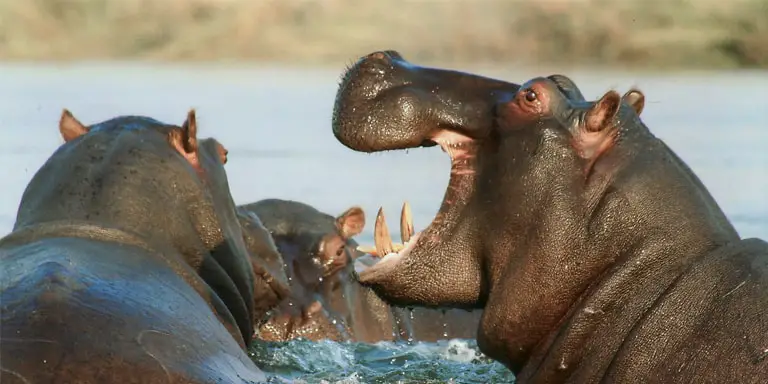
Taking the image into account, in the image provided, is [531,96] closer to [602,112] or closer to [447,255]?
[602,112]

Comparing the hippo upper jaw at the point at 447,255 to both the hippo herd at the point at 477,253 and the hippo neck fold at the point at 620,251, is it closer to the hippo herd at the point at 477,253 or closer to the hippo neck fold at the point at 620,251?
the hippo herd at the point at 477,253

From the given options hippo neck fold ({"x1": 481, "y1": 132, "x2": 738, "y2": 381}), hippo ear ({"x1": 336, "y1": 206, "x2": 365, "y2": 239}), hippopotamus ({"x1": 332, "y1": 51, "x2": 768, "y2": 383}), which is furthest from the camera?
hippo ear ({"x1": 336, "y1": 206, "x2": 365, "y2": 239})

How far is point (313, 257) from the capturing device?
862 centimetres

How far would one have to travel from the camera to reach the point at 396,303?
5.50 m

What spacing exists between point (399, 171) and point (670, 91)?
16.1 m

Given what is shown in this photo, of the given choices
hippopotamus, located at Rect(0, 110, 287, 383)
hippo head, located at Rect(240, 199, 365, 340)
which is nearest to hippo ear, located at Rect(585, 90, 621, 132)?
hippopotamus, located at Rect(0, 110, 287, 383)

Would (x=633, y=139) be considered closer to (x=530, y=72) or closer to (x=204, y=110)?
(x=204, y=110)

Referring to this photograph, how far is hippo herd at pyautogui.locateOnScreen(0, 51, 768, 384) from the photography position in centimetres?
446

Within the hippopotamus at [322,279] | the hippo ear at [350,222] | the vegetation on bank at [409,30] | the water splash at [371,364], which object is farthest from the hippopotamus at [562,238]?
the vegetation on bank at [409,30]

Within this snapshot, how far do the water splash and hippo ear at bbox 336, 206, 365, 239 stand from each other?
75 centimetres

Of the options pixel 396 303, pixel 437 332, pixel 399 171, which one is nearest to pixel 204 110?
pixel 399 171

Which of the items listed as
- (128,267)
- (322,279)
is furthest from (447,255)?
(322,279)

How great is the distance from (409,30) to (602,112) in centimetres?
2912

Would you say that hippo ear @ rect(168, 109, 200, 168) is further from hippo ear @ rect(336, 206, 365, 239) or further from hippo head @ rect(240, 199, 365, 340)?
hippo ear @ rect(336, 206, 365, 239)
